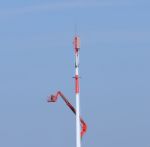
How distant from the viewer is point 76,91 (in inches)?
5153

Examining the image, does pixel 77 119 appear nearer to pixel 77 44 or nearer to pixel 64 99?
pixel 77 44

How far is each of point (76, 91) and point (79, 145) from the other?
26.7 feet

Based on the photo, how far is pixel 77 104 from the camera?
5187 inches

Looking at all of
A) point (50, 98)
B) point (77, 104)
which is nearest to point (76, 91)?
point (77, 104)

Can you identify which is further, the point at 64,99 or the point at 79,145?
the point at 64,99

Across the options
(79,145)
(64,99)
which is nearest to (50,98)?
(64,99)

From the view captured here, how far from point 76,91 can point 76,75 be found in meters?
2.25

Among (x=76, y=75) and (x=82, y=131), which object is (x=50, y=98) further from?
(x=76, y=75)

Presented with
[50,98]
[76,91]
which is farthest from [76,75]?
[50,98]

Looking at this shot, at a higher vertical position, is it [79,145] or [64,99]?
[64,99]

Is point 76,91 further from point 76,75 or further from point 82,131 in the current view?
point 82,131

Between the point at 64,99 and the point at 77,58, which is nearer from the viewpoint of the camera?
the point at 77,58

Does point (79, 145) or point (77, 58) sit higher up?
point (77, 58)

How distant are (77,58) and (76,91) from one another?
4.68 m
